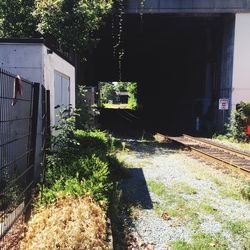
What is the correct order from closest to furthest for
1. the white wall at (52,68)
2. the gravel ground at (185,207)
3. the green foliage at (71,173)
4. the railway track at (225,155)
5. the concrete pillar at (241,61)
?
the green foliage at (71,173) → the gravel ground at (185,207) → the white wall at (52,68) → the railway track at (225,155) → the concrete pillar at (241,61)

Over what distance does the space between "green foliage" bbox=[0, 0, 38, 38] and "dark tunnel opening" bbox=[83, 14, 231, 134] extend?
24.6 feet

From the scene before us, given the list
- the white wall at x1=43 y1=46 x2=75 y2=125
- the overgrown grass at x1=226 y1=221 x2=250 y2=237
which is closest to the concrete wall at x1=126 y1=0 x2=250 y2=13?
the white wall at x1=43 y1=46 x2=75 y2=125

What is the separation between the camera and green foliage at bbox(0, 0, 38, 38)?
1909 cm

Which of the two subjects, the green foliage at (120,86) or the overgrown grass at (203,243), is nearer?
the overgrown grass at (203,243)

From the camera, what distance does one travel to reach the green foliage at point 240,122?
21391 millimetres

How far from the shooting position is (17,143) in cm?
776

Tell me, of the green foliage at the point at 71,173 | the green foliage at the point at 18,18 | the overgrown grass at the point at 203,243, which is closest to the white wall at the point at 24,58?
the green foliage at the point at 71,173

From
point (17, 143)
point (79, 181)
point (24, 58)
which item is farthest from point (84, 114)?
point (79, 181)

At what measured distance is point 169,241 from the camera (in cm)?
605

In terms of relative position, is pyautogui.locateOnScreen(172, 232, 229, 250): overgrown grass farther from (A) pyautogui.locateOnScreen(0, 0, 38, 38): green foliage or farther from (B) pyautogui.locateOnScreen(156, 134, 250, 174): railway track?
(A) pyautogui.locateOnScreen(0, 0, 38, 38): green foliage

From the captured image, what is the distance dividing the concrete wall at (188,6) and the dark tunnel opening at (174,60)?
1.19m

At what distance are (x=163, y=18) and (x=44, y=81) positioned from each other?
60.9 feet

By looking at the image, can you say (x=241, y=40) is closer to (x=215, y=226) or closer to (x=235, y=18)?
(x=235, y=18)

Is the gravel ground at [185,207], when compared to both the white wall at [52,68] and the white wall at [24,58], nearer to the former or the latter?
the white wall at [52,68]
